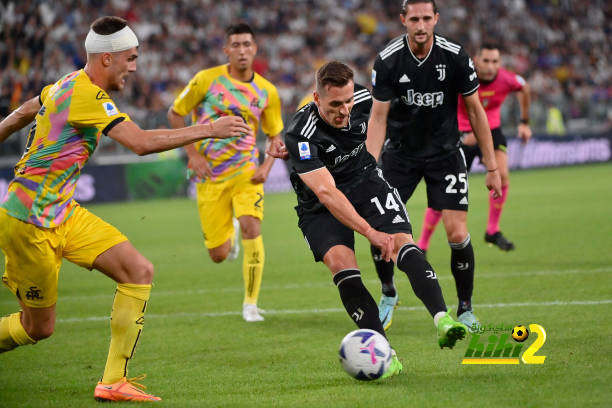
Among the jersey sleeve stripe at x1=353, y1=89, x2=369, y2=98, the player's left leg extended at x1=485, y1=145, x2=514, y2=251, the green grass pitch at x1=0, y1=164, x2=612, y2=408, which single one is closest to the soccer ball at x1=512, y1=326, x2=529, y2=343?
the green grass pitch at x1=0, y1=164, x2=612, y2=408

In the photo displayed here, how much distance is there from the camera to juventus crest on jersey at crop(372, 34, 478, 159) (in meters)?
7.31

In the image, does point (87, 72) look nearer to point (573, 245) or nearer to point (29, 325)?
point (29, 325)

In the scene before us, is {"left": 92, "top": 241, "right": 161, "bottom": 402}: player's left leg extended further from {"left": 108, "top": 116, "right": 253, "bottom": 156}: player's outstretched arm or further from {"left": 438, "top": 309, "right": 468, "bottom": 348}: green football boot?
{"left": 438, "top": 309, "right": 468, "bottom": 348}: green football boot

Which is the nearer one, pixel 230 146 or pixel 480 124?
pixel 480 124

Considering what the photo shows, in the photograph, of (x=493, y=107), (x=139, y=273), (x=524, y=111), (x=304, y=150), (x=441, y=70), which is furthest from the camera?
(x=524, y=111)

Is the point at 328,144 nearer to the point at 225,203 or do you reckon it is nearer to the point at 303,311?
the point at 303,311

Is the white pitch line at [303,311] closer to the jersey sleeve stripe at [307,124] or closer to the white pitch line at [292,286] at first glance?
the white pitch line at [292,286]

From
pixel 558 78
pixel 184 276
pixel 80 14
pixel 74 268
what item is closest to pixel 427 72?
pixel 184 276

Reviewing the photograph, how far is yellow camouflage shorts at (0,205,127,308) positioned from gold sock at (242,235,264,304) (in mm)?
3042

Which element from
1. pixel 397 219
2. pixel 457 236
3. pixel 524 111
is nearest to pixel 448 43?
pixel 457 236

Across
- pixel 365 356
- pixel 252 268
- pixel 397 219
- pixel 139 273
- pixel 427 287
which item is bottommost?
pixel 252 268

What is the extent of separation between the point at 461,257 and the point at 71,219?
3361 mm

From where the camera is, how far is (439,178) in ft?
25.0

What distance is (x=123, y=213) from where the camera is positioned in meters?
20.0
